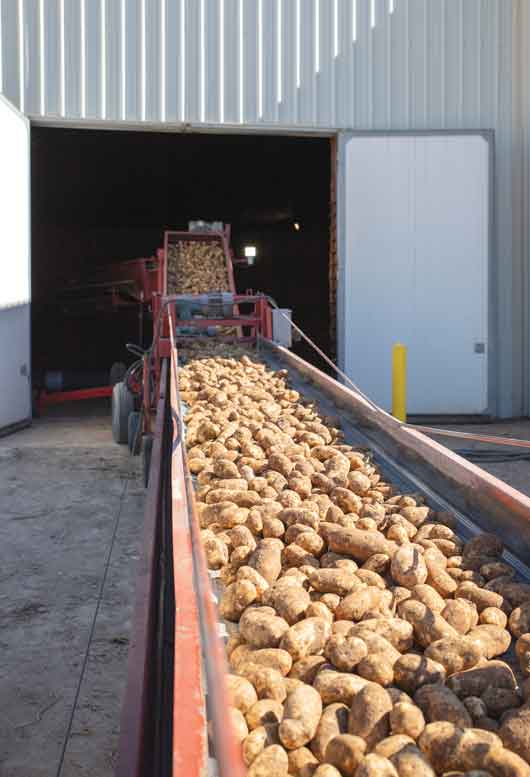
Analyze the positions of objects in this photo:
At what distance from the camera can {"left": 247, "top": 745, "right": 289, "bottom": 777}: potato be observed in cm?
148

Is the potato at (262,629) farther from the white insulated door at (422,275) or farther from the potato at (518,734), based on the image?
the white insulated door at (422,275)

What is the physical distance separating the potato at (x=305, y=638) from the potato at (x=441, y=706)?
0.27 meters

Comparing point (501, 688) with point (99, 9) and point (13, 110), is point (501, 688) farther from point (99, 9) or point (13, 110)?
point (99, 9)

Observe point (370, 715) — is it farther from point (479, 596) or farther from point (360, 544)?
point (360, 544)

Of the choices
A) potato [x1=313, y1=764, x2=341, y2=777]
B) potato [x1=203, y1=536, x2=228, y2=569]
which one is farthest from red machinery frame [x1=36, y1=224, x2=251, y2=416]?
potato [x1=313, y1=764, x2=341, y2=777]

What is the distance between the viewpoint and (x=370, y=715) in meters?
1.62

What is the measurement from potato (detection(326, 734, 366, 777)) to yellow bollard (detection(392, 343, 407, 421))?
23.2 feet

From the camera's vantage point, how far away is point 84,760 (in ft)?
8.09

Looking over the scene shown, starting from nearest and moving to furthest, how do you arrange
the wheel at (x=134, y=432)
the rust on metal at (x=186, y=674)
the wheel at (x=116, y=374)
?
the rust on metal at (x=186, y=674), the wheel at (x=134, y=432), the wheel at (x=116, y=374)

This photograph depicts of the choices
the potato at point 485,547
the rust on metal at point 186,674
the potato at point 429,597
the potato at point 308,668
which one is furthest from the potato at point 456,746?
the potato at point 485,547

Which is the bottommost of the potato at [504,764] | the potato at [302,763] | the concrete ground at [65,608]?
the concrete ground at [65,608]

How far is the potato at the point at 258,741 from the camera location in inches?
60.7

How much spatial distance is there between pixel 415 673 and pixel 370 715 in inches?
8.5

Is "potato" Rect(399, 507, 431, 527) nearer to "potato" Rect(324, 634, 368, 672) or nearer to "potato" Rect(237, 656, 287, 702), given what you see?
"potato" Rect(324, 634, 368, 672)
